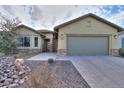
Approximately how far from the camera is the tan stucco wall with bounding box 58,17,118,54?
1571 cm

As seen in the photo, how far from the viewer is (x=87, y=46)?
1600 centimetres

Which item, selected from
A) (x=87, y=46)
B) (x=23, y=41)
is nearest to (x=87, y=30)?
(x=87, y=46)

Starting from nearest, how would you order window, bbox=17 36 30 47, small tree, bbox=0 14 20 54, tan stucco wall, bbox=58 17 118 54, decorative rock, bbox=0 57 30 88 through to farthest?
1. decorative rock, bbox=0 57 30 88
2. tan stucco wall, bbox=58 17 118 54
3. small tree, bbox=0 14 20 54
4. window, bbox=17 36 30 47

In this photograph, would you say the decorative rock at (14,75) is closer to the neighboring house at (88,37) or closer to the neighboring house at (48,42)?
the neighboring house at (88,37)

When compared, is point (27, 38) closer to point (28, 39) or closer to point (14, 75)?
point (28, 39)

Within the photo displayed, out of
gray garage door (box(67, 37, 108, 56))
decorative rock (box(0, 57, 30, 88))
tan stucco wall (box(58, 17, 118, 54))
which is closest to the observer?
decorative rock (box(0, 57, 30, 88))

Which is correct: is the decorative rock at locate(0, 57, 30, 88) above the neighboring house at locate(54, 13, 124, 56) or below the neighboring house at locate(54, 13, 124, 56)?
below

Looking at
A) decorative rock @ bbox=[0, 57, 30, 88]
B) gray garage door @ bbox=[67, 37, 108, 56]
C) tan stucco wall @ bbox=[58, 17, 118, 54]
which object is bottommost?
decorative rock @ bbox=[0, 57, 30, 88]

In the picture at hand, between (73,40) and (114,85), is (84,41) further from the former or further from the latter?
(114,85)

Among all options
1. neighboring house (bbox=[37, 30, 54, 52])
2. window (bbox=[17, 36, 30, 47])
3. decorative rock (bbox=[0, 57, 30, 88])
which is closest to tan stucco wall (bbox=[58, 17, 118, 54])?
window (bbox=[17, 36, 30, 47])

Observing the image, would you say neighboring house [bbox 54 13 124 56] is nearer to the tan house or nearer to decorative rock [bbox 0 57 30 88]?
the tan house

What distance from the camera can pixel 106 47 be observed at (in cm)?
1619

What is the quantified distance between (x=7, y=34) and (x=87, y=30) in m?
8.30

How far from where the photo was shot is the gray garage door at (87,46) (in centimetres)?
1588
